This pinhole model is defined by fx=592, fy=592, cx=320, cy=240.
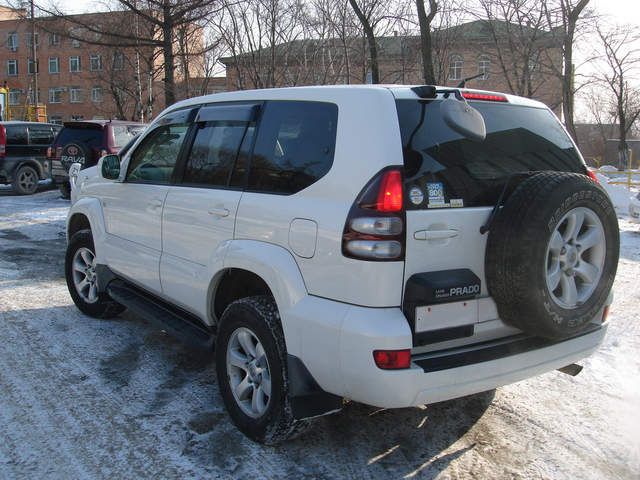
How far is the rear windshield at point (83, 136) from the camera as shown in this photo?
41.8ft

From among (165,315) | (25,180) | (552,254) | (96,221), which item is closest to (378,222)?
(552,254)

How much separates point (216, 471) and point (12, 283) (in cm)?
480

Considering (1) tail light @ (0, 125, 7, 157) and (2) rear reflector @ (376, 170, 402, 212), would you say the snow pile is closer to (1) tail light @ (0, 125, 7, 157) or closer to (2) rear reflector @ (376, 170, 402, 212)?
(2) rear reflector @ (376, 170, 402, 212)

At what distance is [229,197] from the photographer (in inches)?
137

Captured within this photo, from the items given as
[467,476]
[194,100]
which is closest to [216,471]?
[467,476]

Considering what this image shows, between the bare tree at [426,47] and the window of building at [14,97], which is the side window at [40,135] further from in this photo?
the window of building at [14,97]

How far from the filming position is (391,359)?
103 inches

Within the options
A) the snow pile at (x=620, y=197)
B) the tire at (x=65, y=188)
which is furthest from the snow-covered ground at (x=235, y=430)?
the snow pile at (x=620, y=197)

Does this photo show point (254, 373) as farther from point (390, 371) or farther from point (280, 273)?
point (390, 371)

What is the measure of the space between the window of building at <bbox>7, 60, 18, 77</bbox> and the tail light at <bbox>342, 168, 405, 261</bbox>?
236 feet

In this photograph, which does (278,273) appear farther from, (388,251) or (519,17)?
(519,17)

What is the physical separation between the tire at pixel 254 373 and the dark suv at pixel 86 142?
1003 centimetres

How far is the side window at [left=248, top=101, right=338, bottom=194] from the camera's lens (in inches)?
118

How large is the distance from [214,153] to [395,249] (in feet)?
5.37
